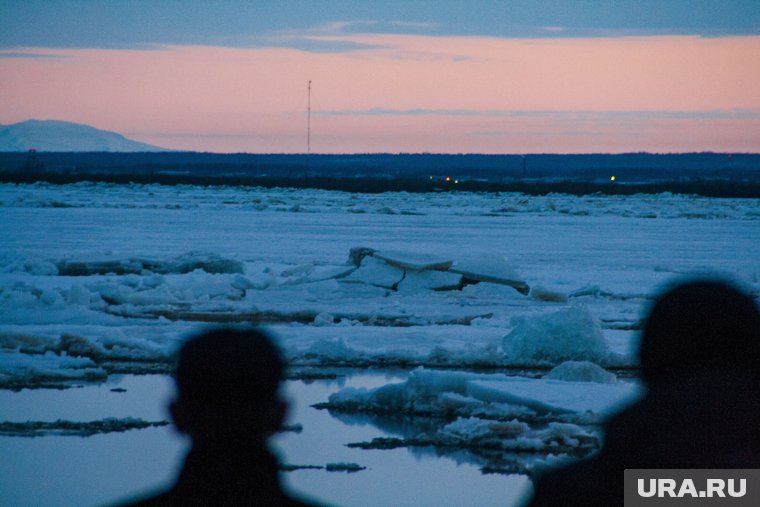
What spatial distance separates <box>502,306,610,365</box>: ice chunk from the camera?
9719 mm

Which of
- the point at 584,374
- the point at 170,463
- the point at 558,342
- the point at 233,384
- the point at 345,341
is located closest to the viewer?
the point at 233,384

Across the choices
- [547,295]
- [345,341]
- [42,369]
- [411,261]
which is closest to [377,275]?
[411,261]

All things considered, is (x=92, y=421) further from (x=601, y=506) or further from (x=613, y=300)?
(x=613, y=300)

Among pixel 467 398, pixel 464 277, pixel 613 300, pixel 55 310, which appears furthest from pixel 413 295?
pixel 467 398

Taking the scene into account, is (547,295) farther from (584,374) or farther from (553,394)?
(553,394)

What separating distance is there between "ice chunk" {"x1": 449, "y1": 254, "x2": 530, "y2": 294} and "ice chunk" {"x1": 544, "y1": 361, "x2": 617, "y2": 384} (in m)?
5.95

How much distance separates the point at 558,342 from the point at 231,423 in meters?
8.05

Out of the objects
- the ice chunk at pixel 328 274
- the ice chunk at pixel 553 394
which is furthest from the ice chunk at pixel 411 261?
the ice chunk at pixel 553 394

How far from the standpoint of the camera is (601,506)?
6.93 feet

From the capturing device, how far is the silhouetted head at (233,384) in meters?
1.99

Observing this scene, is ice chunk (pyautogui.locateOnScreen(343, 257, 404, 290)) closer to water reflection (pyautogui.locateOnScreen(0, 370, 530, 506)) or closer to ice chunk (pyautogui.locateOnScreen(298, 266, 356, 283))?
ice chunk (pyautogui.locateOnScreen(298, 266, 356, 283))

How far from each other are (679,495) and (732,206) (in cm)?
4429

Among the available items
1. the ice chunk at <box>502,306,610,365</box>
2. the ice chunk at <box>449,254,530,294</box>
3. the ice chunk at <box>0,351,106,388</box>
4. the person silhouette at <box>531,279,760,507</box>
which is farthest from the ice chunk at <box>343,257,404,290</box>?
the person silhouette at <box>531,279,760,507</box>

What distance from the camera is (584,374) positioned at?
28.0 ft
